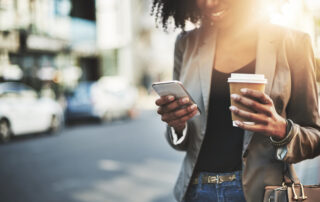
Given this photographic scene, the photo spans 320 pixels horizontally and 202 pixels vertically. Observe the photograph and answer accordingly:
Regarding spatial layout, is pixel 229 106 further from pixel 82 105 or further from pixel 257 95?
pixel 82 105

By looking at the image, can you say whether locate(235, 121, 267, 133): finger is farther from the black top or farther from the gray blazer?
the black top

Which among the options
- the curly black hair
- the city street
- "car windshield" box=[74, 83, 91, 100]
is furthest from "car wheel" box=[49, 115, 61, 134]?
the curly black hair

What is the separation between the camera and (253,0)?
1.60 m

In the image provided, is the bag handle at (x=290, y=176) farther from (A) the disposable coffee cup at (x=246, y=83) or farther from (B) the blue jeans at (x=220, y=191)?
(A) the disposable coffee cup at (x=246, y=83)

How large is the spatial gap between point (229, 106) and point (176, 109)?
30 centimetres

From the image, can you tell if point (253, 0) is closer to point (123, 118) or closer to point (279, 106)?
point (279, 106)

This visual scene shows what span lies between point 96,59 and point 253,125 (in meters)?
29.3

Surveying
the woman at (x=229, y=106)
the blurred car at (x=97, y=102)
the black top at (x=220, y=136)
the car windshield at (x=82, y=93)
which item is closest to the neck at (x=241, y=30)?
the woman at (x=229, y=106)

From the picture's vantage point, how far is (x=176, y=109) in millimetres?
1424

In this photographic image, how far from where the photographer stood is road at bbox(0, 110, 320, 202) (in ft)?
17.9

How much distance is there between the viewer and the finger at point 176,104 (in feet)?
4.52

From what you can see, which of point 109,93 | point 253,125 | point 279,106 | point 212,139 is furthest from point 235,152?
point 109,93

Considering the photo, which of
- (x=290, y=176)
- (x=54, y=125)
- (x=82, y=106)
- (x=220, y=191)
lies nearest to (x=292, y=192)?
(x=290, y=176)

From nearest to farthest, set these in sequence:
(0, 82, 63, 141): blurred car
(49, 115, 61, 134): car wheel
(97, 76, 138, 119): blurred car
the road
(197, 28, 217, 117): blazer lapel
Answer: (197, 28, 217, 117): blazer lapel
the road
(0, 82, 63, 141): blurred car
(49, 115, 61, 134): car wheel
(97, 76, 138, 119): blurred car
